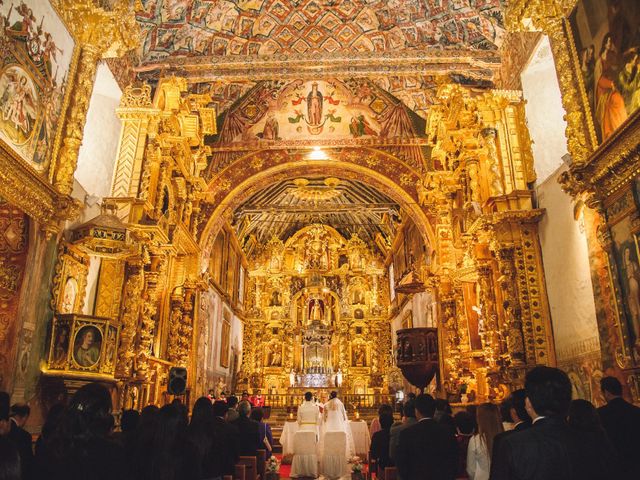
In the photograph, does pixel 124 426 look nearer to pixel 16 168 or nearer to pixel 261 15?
pixel 16 168

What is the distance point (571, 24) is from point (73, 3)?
7.50m

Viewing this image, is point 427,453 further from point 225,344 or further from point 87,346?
point 225,344

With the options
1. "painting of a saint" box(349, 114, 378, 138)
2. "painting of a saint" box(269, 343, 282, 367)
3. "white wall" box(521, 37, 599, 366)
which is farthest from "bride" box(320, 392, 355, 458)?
"painting of a saint" box(269, 343, 282, 367)

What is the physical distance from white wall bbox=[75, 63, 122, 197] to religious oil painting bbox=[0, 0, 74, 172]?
2.68m

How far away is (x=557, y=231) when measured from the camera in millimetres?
9008

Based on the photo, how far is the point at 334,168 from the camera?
17.0 metres

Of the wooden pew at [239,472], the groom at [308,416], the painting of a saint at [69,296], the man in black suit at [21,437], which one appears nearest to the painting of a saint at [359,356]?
the groom at [308,416]

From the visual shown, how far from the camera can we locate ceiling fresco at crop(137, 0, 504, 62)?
12.0m

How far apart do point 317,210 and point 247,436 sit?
50.6ft

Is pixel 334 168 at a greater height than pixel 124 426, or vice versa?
pixel 334 168

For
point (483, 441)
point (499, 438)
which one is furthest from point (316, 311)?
point (499, 438)

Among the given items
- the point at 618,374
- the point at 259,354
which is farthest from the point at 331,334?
the point at 618,374

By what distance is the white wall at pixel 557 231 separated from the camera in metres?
8.13

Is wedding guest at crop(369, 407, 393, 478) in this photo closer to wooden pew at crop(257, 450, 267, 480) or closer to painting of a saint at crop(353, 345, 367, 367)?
wooden pew at crop(257, 450, 267, 480)
